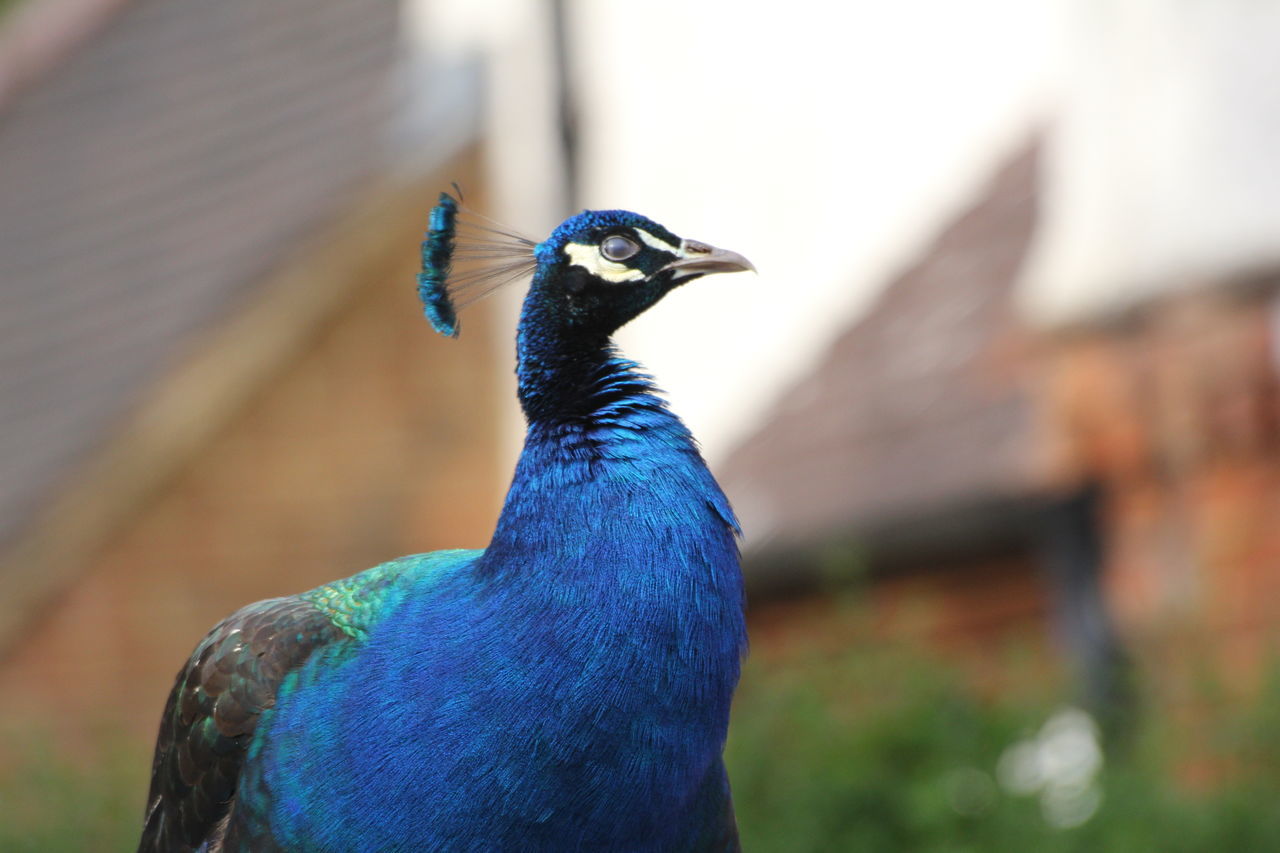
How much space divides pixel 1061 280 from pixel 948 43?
1.61 meters

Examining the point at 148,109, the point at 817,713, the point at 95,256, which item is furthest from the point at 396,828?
the point at 148,109

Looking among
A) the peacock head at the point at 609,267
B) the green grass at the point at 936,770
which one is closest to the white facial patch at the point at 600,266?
the peacock head at the point at 609,267

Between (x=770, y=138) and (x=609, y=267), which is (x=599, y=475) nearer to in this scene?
(x=609, y=267)

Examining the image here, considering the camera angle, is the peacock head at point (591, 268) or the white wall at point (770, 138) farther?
the white wall at point (770, 138)

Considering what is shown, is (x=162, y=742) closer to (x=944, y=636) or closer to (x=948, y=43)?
(x=944, y=636)

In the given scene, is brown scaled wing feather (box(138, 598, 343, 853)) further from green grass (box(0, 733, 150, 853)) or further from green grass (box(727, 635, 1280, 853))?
green grass (box(0, 733, 150, 853))

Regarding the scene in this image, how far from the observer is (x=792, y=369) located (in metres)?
6.39

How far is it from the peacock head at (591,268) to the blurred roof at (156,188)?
5.42 m

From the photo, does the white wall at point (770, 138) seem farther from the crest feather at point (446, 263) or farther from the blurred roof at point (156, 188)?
the crest feather at point (446, 263)

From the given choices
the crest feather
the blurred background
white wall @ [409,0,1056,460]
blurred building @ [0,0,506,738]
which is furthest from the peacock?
blurred building @ [0,0,506,738]

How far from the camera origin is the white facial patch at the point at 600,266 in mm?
2348

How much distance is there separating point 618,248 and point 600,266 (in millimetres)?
40

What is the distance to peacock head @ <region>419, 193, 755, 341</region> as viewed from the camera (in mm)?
2336

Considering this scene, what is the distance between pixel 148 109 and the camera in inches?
399
